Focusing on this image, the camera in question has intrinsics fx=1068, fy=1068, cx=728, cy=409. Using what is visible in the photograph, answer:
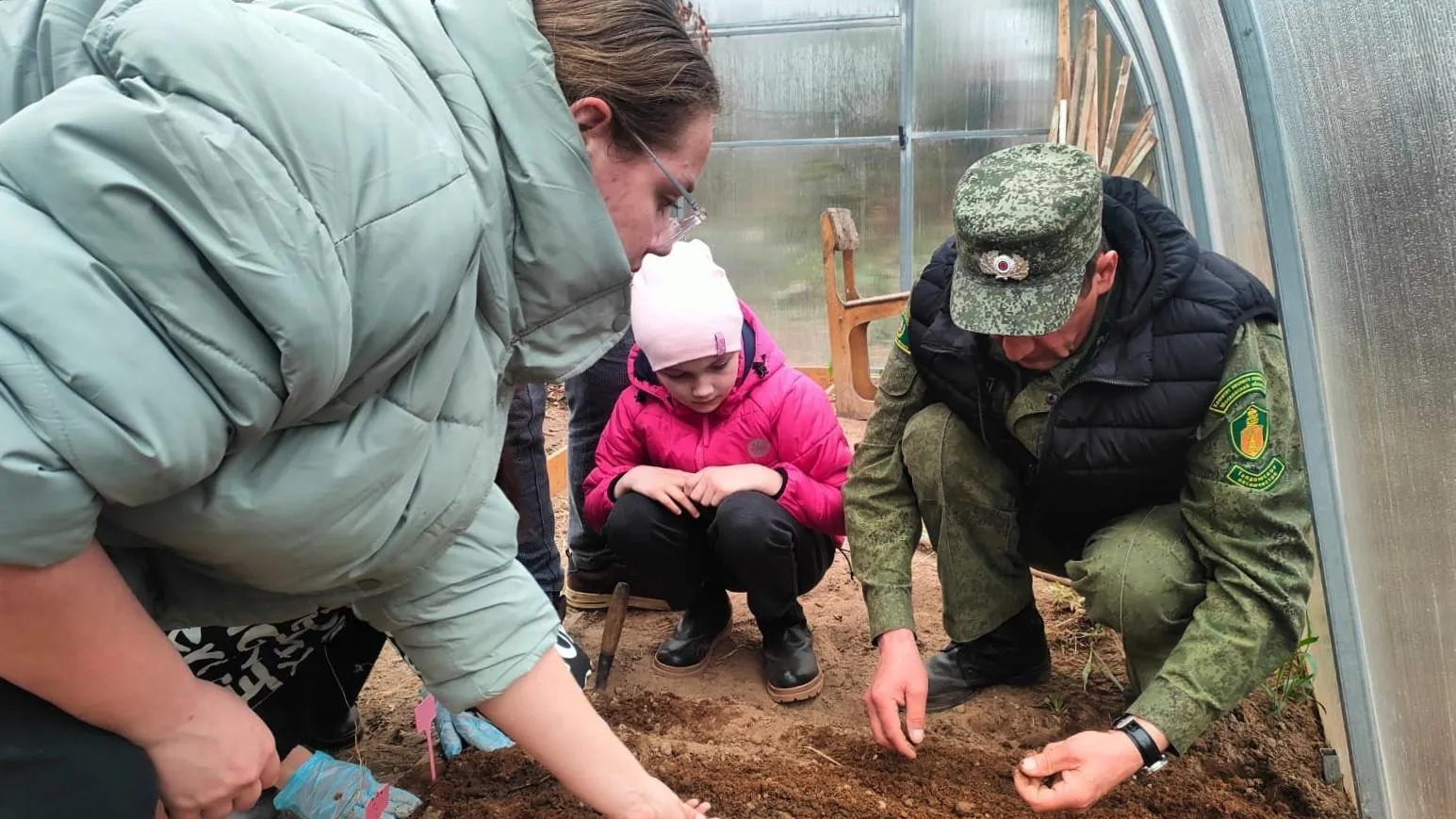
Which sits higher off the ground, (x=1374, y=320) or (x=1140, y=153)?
(x=1140, y=153)

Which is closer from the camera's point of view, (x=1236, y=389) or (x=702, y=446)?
(x=1236, y=389)

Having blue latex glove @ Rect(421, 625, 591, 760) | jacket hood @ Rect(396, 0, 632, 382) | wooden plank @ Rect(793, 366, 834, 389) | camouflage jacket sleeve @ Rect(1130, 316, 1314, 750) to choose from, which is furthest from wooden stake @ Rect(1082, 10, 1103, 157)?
jacket hood @ Rect(396, 0, 632, 382)

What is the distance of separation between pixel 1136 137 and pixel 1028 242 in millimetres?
4519

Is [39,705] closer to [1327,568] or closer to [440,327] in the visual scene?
[440,327]

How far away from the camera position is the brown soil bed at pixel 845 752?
6.25 feet

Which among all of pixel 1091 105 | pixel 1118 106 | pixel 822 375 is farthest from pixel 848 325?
pixel 1118 106

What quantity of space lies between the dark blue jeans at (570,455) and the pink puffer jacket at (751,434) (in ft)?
0.44

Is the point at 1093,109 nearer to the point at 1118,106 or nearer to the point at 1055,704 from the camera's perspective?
the point at 1118,106

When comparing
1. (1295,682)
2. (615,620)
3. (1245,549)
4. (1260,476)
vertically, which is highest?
(1260,476)

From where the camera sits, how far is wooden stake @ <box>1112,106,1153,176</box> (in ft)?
17.7

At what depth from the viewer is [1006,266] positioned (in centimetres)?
167

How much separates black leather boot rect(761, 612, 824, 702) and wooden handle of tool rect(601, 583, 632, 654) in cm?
34

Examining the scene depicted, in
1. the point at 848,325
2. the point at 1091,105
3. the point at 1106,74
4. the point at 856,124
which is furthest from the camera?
the point at 856,124

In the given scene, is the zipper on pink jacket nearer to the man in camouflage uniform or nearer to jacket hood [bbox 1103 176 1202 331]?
the man in camouflage uniform
